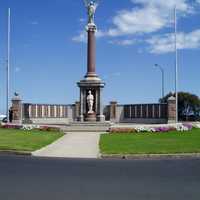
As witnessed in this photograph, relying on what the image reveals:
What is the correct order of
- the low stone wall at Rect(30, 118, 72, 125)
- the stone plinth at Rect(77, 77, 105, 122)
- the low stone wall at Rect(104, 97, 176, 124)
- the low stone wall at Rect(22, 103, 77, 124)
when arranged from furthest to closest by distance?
the low stone wall at Rect(22, 103, 77, 124) → the low stone wall at Rect(30, 118, 72, 125) → the low stone wall at Rect(104, 97, 176, 124) → the stone plinth at Rect(77, 77, 105, 122)

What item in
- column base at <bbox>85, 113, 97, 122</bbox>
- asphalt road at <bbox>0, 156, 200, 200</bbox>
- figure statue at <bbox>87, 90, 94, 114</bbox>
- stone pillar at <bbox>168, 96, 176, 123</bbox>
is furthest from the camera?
stone pillar at <bbox>168, 96, 176, 123</bbox>

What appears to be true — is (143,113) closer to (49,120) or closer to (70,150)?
(49,120)

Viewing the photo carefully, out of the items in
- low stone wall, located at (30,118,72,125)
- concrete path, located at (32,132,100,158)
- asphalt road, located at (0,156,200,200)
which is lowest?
asphalt road, located at (0,156,200,200)

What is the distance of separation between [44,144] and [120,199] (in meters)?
14.2

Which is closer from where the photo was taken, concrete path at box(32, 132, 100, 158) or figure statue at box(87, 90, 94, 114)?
concrete path at box(32, 132, 100, 158)

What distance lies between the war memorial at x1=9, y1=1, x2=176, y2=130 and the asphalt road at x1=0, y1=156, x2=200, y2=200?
22.7 metres

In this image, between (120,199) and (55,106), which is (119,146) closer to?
(120,199)

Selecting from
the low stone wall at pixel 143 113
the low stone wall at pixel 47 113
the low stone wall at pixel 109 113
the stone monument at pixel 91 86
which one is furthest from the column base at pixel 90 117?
the low stone wall at pixel 47 113

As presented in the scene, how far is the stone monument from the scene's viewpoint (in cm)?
4166

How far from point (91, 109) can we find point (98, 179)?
29.6 metres

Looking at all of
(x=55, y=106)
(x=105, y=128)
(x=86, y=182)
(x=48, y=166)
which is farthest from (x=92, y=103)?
(x=86, y=182)

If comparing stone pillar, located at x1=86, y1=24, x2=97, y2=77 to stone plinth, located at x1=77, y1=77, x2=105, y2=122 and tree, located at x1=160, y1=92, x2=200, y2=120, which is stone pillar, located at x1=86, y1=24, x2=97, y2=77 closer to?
stone plinth, located at x1=77, y1=77, x2=105, y2=122

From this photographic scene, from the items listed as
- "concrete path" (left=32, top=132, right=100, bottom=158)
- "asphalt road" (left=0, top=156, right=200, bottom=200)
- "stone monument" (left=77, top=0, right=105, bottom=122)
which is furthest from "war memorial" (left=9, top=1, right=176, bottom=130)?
"asphalt road" (left=0, top=156, right=200, bottom=200)

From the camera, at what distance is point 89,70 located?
137 ft
